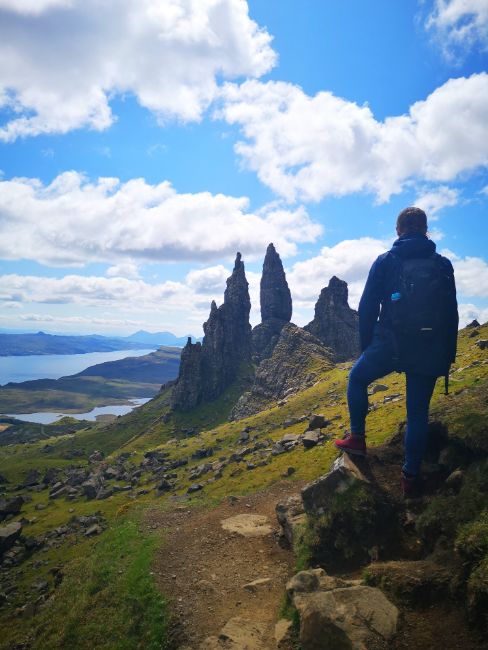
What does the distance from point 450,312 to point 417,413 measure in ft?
10.3

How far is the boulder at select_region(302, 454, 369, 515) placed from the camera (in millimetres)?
13266

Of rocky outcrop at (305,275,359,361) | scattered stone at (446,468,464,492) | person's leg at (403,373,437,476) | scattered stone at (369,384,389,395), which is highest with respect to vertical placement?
rocky outcrop at (305,275,359,361)

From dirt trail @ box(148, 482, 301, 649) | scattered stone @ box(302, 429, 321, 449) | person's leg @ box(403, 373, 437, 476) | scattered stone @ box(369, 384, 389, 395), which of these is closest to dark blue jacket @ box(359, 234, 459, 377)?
person's leg @ box(403, 373, 437, 476)

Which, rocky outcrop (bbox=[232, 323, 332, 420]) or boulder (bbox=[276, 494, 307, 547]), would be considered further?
rocky outcrop (bbox=[232, 323, 332, 420])

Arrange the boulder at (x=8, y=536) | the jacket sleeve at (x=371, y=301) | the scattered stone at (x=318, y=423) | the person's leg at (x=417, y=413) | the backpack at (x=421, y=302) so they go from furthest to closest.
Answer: the scattered stone at (x=318, y=423) → the boulder at (x=8, y=536) → the jacket sleeve at (x=371, y=301) → the person's leg at (x=417, y=413) → the backpack at (x=421, y=302)

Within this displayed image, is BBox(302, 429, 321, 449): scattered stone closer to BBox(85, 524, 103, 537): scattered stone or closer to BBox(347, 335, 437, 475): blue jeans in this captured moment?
BBox(85, 524, 103, 537): scattered stone

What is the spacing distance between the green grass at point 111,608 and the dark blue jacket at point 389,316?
11237mm

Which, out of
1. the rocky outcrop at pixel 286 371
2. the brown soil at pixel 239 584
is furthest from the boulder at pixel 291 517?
the rocky outcrop at pixel 286 371

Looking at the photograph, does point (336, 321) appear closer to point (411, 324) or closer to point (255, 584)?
point (255, 584)

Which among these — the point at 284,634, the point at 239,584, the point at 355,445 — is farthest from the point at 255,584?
the point at 355,445

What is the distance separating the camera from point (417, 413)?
1183 cm

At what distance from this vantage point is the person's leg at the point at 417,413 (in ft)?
38.3

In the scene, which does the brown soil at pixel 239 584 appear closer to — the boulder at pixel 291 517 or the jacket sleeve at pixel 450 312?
the boulder at pixel 291 517

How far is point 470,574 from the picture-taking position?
815 cm
